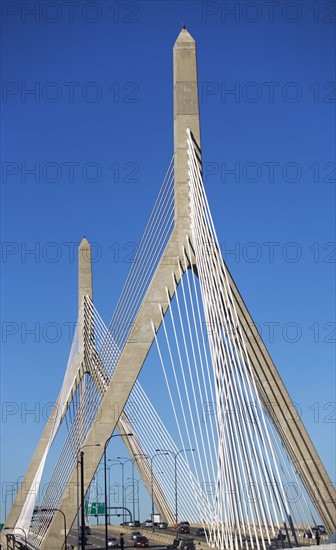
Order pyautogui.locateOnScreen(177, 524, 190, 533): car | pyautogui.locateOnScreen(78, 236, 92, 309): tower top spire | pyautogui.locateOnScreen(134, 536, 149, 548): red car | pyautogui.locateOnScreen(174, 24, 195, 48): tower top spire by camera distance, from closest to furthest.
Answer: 1. pyautogui.locateOnScreen(174, 24, 195, 48): tower top spire
2. pyautogui.locateOnScreen(78, 236, 92, 309): tower top spire
3. pyautogui.locateOnScreen(134, 536, 149, 548): red car
4. pyautogui.locateOnScreen(177, 524, 190, 533): car

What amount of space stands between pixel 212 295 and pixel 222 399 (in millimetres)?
3953

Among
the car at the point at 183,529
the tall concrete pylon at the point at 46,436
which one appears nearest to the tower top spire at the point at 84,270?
the tall concrete pylon at the point at 46,436

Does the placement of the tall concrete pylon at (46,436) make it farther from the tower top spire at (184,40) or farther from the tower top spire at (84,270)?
the tower top spire at (184,40)

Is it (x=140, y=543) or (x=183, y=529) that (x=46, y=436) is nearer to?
(x=140, y=543)

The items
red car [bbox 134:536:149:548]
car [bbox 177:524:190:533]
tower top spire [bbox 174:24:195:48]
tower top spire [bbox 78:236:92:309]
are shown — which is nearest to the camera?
tower top spire [bbox 174:24:195:48]

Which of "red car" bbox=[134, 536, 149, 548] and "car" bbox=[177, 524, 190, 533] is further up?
"car" bbox=[177, 524, 190, 533]

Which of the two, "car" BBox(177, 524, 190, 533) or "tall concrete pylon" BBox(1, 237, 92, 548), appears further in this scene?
"car" BBox(177, 524, 190, 533)

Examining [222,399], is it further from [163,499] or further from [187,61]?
[163,499]

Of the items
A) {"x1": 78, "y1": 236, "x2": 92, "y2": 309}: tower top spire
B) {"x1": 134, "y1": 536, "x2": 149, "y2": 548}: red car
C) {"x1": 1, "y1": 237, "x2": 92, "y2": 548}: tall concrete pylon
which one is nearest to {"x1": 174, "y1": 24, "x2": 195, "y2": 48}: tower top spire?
{"x1": 1, "y1": 237, "x2": 92, "y2": 548}: tall concrete pylon

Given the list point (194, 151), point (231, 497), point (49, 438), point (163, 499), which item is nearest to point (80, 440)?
point (49, 438)

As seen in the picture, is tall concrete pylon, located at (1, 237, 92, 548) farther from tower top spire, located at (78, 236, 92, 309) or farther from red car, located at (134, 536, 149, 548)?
red car, located at (134, 536, 149, 548)

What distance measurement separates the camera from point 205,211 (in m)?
A: 40.8

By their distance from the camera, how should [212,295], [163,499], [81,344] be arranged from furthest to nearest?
1. [163,499]
2. [81,344]
3. [212,295]

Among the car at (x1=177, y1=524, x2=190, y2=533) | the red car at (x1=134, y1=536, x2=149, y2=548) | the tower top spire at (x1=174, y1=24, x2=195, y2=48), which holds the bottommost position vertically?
the red car at (x1=134, y1=536, x2=149, y2=548)
